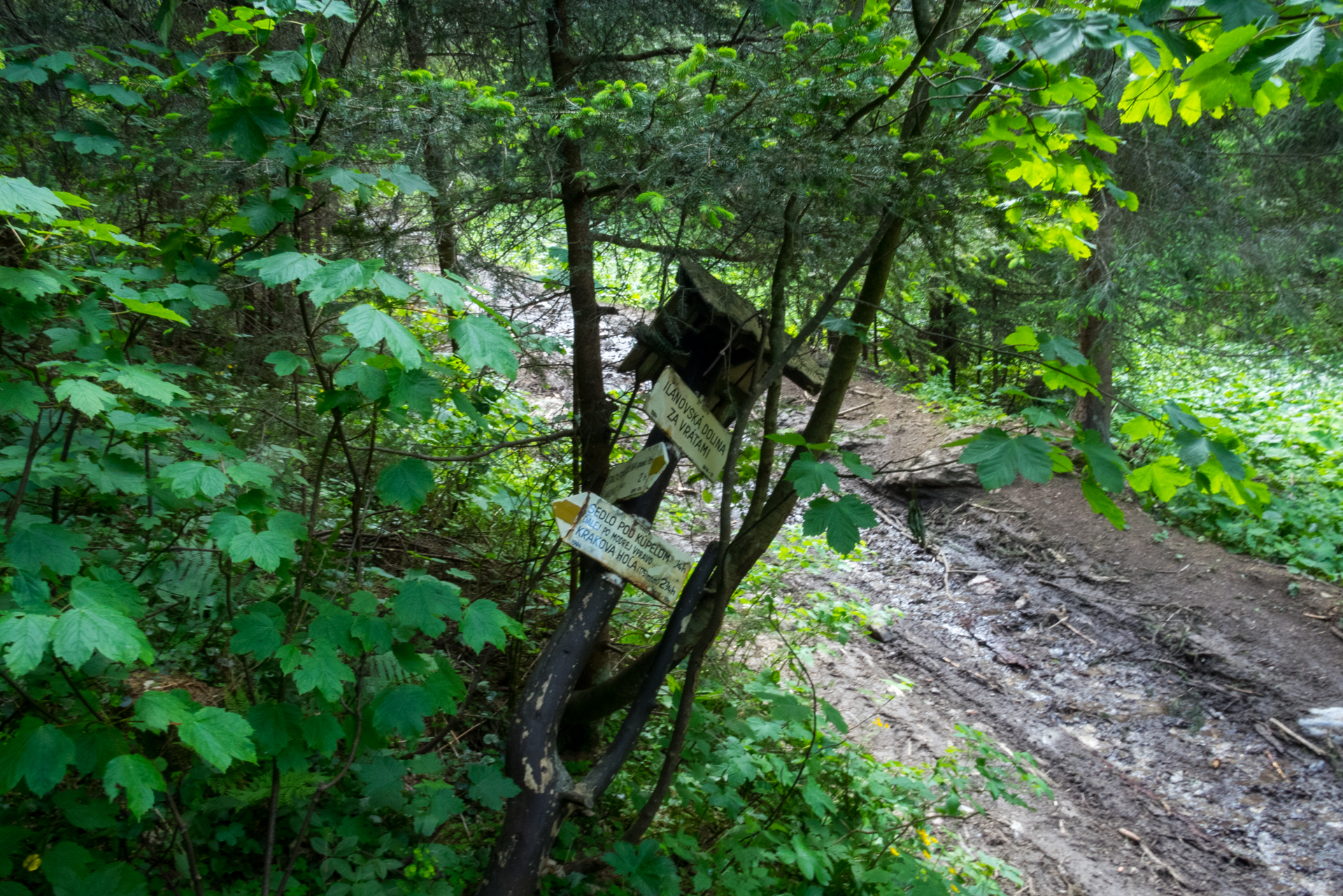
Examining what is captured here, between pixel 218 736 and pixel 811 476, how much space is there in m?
1.56

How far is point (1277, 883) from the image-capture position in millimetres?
3949

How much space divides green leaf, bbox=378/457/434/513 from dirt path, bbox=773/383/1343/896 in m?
3.62

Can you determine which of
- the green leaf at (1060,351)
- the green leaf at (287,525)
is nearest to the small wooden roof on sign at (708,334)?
the green leaf at (1060,351)

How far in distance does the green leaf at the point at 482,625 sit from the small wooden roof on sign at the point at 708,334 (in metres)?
1.30

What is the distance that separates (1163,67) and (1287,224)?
9136mm

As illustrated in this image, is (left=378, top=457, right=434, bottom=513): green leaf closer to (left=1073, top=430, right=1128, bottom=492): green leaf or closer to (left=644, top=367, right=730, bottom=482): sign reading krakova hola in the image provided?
(left=644, top=367, right=730, bottom=482): sign reading krakova hola

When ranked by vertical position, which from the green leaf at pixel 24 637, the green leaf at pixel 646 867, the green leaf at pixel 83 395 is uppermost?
the green leaf at pixel 83 395

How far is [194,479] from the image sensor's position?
5.58 ft

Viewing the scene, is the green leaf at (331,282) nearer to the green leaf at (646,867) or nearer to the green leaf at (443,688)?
the green leaf at (443,688)

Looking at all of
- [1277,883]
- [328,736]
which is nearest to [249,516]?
[328,736]

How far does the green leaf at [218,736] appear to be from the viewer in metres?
1.49

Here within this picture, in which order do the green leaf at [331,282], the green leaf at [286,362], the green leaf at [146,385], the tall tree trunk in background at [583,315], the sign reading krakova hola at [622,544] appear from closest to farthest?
the green leaf at [331,282] → the green leaf at [146,385] → the green leaf at [286,362] → the sign reading krakova hola at [622,544] → the tall tree trunk in background at [583,315]

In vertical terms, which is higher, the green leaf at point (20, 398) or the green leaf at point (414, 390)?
the green leaf at point (414, 390)

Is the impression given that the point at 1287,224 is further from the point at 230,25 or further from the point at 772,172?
the point at 230,25
